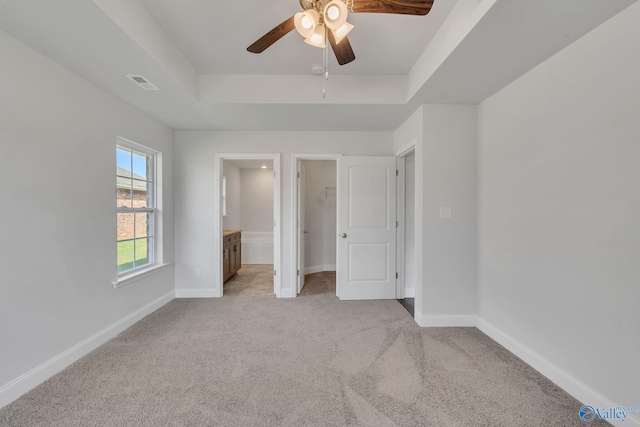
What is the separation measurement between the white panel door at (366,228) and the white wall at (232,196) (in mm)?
2965

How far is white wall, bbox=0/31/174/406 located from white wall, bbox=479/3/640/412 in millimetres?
3630

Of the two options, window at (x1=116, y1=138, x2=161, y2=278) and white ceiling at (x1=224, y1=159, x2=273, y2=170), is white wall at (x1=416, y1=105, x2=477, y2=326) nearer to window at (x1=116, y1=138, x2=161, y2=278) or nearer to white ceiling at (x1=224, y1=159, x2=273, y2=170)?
window at (x1=116, y1=138, x2=161, y2=278)

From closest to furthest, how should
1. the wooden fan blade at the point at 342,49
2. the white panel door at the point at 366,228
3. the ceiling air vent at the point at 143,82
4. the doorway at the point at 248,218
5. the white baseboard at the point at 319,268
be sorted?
the wooden fan blade at the point at 342,49 → the ceiling air vent at the point at 143,82 → the white panel door at the point at 366,228 → the doorway at the point at 248,218 → the white baseboard at the point at 319,268

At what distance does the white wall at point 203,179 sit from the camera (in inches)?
137

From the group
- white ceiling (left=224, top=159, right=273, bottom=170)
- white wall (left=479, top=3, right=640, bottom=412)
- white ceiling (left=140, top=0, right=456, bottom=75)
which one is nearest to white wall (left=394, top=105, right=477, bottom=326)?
white wall (left=479, top=3, right=640, bottom=412)

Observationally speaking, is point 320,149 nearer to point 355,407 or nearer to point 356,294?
point 356,294

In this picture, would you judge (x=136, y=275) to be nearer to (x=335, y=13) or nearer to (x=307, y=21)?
(x=307, y=21)

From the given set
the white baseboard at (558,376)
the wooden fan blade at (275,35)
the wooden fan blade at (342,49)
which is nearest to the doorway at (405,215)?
the white baseboard at (558,376)

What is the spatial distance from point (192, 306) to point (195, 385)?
1.60 meters

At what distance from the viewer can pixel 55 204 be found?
75.2 inches

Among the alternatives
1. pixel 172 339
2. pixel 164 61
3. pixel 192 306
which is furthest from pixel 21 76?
pixel 192 306

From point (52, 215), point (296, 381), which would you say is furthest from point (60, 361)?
point (296, 381)

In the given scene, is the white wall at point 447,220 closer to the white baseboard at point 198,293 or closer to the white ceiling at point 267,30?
the white ceiling at point 267,30

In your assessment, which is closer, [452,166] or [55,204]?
[55,204]
